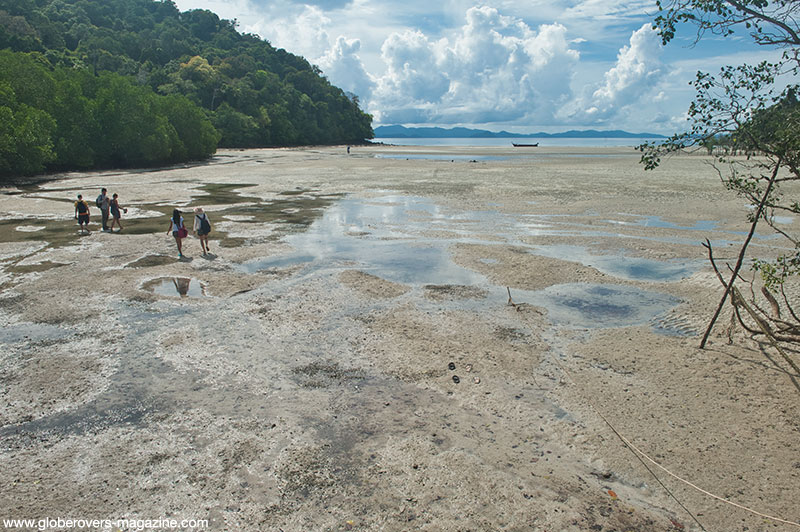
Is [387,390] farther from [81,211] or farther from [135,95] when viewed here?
[135,95]

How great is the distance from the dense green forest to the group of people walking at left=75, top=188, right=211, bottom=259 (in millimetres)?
23670

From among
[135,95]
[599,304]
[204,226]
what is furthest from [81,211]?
[135,95]

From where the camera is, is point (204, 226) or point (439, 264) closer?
point (439, 264)

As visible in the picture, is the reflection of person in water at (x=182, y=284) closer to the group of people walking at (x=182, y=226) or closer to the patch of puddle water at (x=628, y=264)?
the group of people walking at (x=182, y=226)

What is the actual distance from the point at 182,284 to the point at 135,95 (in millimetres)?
55999

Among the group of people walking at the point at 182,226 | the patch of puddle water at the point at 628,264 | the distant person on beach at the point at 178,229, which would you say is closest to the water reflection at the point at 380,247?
the group of people walking at the point at 182,226

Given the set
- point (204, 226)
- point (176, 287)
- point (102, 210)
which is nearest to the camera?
point (176, 287)

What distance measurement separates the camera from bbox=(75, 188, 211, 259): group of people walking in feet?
61.5

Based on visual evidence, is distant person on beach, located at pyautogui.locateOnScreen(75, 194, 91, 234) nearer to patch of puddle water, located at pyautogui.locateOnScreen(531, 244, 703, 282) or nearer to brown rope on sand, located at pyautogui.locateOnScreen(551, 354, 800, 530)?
A: patch of puddle water, located at pyautogui.locateOnScreen(531, 244, 703, 282)

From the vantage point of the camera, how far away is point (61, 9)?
163 meters

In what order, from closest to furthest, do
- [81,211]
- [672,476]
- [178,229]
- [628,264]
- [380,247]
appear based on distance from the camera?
1. [672,476]
2. [628,264]
3. [178,229]
4. [380,247]
5. [81,211]

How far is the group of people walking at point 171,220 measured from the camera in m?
18.8

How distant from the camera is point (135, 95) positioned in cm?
6144

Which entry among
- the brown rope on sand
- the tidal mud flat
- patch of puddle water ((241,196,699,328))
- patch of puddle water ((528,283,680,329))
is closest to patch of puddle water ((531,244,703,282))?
patch of puddle water ((241,196,699,328))
